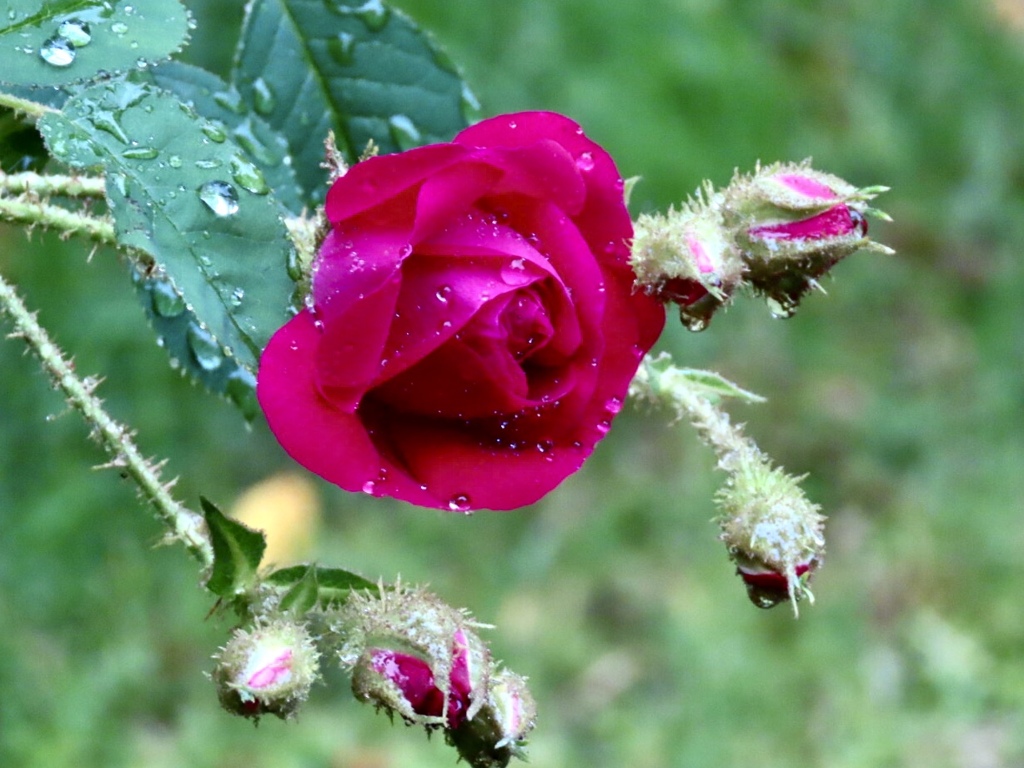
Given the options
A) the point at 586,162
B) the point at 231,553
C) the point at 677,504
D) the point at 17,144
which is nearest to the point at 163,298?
the point at 17,144

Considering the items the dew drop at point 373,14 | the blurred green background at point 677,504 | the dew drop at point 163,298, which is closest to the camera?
the dew drop at point 163,298

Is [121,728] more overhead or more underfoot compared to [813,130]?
more underfoot

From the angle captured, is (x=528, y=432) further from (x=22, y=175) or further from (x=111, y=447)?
(x=22, y=175)

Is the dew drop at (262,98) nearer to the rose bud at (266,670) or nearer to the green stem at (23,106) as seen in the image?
the green stem at (23,106)

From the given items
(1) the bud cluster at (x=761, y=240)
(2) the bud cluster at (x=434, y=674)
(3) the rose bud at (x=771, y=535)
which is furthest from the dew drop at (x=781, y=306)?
(2) the bud cluster at (x=434, y=674)

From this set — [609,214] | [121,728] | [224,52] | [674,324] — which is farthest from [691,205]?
[121,728]

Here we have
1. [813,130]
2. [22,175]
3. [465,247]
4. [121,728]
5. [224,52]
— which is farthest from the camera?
[813,130]

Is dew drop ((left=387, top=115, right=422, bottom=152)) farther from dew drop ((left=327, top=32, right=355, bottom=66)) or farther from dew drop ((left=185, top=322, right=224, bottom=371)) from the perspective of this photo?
dew drop ((left=185, top=322, right=224, bottom=371))
